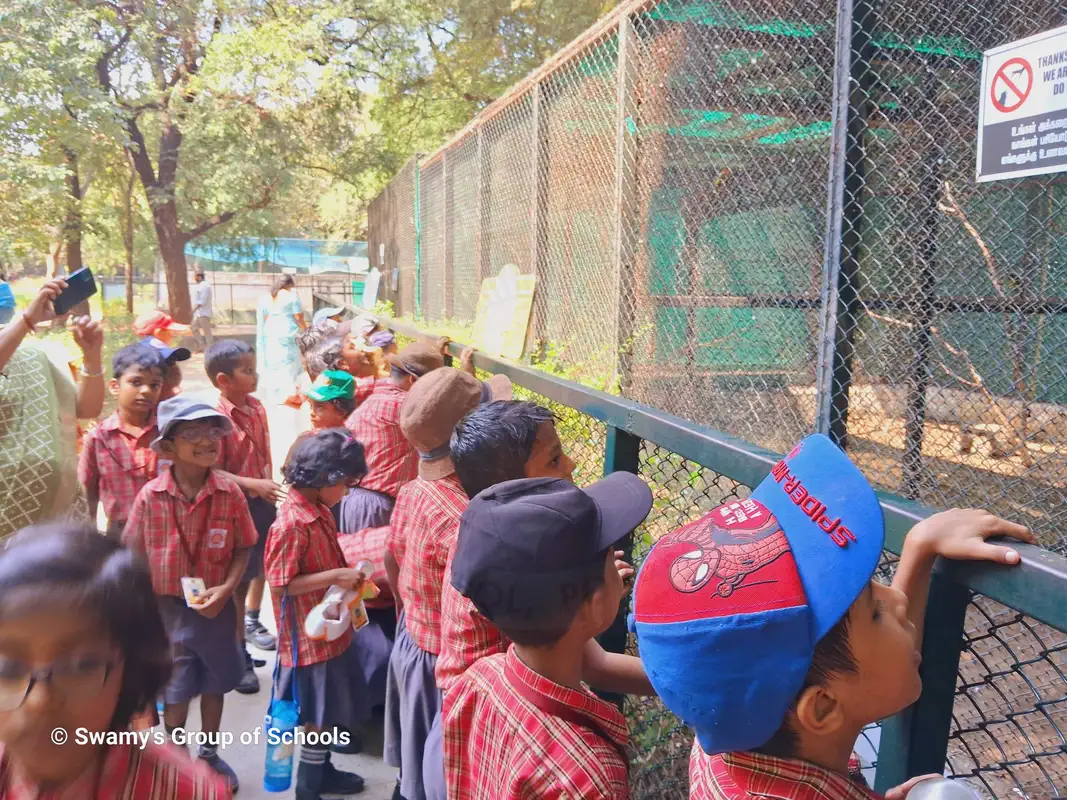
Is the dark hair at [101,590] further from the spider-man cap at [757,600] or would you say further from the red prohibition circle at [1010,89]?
the red prohibition circle at [1010,89]

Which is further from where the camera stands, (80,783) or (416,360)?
(416,360)

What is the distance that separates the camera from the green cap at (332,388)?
409 centimetres

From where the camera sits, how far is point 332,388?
13.5 feet

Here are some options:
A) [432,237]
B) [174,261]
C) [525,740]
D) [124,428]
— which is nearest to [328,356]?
[124,428]

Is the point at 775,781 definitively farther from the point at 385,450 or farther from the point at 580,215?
the point at 580,215

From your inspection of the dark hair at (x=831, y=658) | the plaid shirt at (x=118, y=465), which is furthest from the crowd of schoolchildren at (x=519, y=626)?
the plaid shirt at (x=118, y=465)

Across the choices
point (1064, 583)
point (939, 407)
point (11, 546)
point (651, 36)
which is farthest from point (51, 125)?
point (1064, 583)

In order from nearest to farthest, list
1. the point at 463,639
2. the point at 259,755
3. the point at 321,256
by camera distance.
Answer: the point at 463,639 < the point at 259,755 < the point at 321,256

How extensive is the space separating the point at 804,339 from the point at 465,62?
12.1m

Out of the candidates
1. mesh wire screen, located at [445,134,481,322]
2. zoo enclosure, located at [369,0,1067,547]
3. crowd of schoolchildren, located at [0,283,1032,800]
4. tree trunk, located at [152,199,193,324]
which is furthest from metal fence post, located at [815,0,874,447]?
tree trunk, located at [152,199,193,324]

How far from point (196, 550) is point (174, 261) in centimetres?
1932

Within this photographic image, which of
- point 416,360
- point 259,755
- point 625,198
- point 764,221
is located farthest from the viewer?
point 764,221

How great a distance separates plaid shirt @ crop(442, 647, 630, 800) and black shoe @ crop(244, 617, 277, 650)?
294 centimetres

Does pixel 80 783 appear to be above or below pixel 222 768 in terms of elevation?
above
